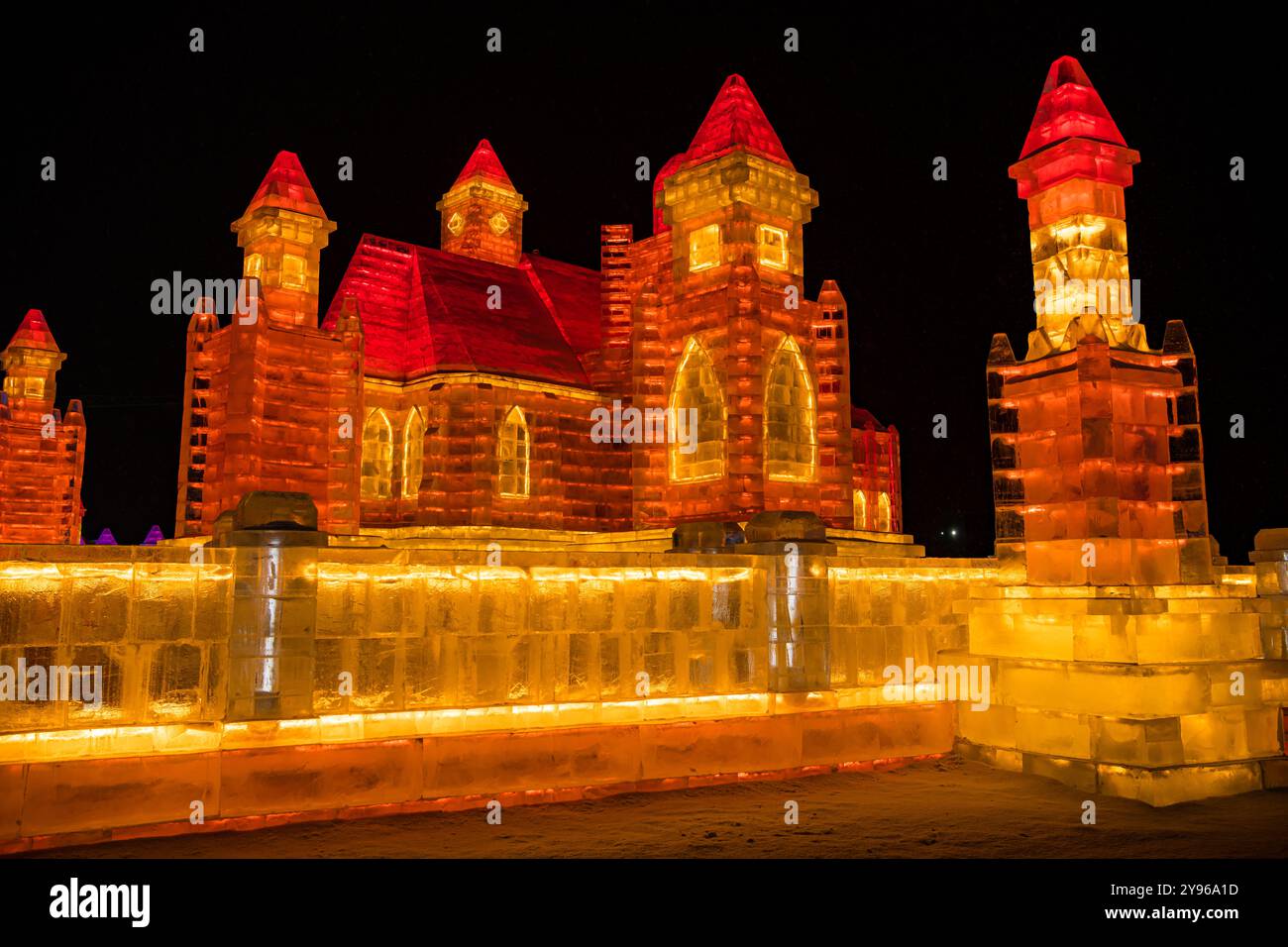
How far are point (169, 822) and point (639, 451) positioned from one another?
36.1 feet

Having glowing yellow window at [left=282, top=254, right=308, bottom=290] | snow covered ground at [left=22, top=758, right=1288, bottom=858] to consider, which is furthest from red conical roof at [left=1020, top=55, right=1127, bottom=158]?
glowing yellow window at [left=282, top=254, right=308, bottom=290]

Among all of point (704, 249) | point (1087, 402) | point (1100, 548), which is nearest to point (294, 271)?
point (704, 249)

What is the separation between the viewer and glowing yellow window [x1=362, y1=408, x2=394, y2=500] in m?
21.4

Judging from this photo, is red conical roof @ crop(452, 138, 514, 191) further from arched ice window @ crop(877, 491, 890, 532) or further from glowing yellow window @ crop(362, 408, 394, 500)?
arched ice window @ crop(877, 491, 890, 532)

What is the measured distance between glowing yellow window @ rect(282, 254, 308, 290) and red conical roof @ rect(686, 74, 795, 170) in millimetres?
7442

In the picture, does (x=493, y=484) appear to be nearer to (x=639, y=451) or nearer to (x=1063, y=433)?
(x=639, y=451)

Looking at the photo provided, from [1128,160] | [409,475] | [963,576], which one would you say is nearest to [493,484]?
[409,475]

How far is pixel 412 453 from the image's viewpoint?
21.5 meters

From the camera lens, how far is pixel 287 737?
9.26m

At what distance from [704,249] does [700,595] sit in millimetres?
8409

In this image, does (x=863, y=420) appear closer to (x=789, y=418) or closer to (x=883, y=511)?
(x=883, y=511)

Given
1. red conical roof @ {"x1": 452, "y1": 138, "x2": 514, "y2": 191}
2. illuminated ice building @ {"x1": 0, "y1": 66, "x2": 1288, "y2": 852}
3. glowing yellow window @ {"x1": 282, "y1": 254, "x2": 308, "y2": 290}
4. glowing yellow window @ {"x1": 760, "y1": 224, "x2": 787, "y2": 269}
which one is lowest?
illuminated ice building @ {"x1": 0, "y1": 66, "x2": 1288, "y2": 852}

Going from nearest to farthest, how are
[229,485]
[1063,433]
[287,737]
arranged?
1. [287,737]
2. [1063,433]
3. [229,485]

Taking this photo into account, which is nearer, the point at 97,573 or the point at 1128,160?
the point at 97,573
